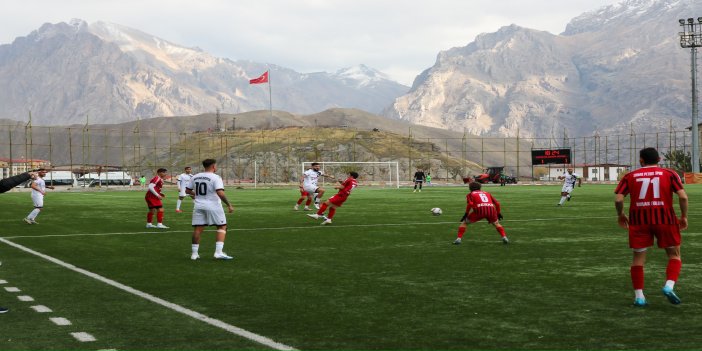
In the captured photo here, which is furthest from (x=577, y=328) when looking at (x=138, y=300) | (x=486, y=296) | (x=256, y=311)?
(x=138, y=300)

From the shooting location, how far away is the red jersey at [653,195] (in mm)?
9289

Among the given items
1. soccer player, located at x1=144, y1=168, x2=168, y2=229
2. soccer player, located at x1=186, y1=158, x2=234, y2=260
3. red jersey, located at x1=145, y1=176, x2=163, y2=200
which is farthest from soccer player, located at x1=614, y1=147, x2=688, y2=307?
red jersey, located at x1=145, y1=176, x2=163, y2=200

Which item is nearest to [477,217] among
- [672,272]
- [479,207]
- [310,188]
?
[479,207]

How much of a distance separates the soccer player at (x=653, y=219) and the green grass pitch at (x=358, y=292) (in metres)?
0.38

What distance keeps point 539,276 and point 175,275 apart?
5832mm

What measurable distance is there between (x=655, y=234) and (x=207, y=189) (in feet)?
27.3

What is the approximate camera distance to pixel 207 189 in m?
14.7

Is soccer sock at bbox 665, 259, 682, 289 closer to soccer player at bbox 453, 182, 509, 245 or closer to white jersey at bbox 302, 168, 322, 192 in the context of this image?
soccer player at bbox 453, 182, 509, 245

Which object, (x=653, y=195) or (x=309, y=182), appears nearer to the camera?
(x=653, y=195)

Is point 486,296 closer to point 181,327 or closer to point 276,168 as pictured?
point 181,327

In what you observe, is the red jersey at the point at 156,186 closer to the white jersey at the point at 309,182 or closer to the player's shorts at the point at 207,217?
the white jersey at the point at 309,182

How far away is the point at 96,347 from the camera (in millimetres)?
7457

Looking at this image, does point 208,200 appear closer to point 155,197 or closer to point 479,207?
point 479,207

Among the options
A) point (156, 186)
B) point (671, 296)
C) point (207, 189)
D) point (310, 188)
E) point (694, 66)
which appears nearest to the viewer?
point (671, 296)
